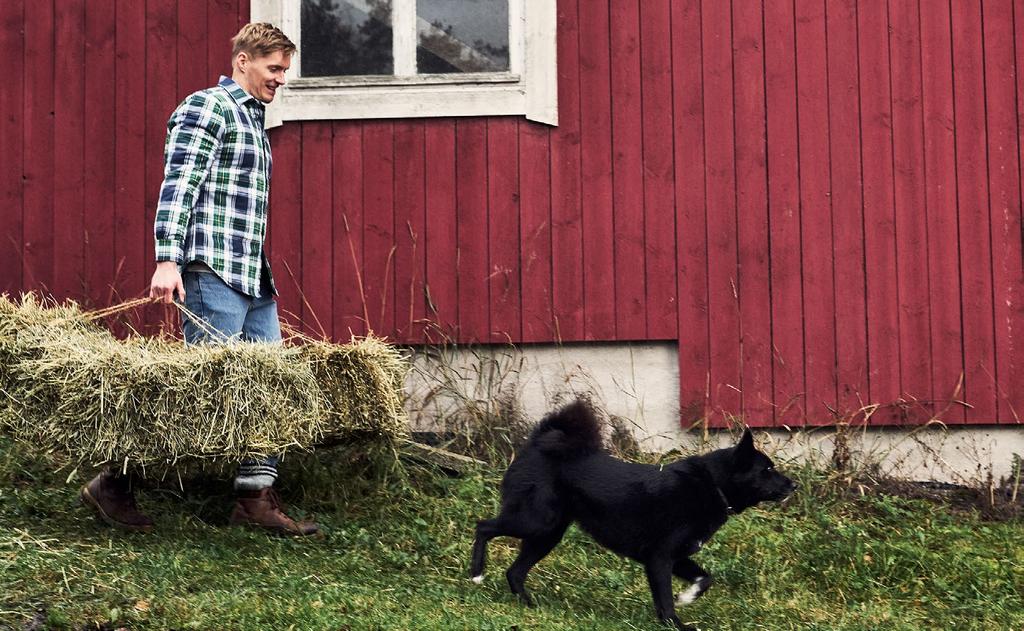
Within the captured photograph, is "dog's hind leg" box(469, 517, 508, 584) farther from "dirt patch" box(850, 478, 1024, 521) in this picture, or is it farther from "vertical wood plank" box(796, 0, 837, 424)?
"vertical wood plank" box(796, 0, 837, 424)

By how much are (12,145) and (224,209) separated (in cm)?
270

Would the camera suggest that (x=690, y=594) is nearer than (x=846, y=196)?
Yes

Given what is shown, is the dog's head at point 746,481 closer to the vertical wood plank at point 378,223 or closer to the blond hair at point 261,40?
the blond hair at point 261,40

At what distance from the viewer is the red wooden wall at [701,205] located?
6.48 metres

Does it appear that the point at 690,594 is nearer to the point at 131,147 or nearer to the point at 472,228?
the point at 472,228

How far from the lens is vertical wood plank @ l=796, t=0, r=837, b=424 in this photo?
6.52 m

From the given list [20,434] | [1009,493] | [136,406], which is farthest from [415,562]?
[1009,493]

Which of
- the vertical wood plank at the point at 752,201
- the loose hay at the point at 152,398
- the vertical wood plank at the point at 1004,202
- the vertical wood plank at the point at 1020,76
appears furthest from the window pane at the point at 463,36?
the vertical wood plank at the point at 1020,76

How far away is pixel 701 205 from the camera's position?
258 inches

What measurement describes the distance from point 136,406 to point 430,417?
2.37 metres

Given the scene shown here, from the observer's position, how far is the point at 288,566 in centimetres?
449

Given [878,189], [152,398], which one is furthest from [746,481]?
[878,189]

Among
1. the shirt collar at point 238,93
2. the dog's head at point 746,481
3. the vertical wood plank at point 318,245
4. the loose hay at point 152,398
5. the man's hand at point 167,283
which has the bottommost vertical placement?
the dog's head at point 746,481

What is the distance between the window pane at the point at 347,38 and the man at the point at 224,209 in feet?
5.94
